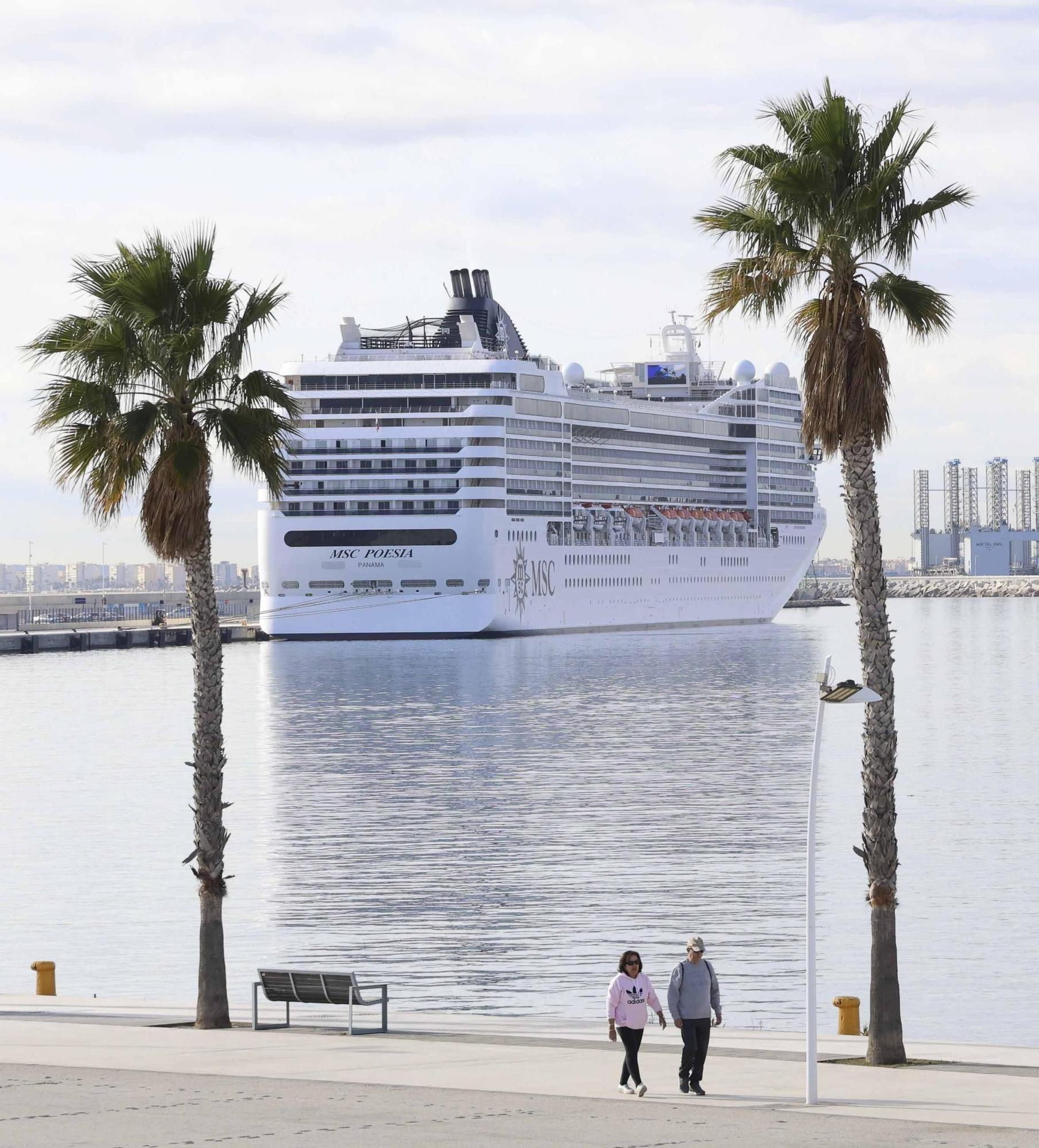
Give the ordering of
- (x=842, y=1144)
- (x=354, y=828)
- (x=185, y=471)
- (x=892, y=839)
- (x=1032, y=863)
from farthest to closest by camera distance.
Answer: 1. (x=354, y=828)
2. (x=1032, y=863)
3. (x=185, y=471)
4. (x=892, y=839)
5. (x=842, y=1144)

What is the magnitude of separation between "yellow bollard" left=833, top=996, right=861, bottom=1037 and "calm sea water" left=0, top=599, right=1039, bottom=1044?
1639 mm

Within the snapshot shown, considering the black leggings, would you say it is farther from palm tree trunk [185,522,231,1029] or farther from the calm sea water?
the calm sea water

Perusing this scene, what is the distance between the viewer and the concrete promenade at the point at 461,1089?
519 inches

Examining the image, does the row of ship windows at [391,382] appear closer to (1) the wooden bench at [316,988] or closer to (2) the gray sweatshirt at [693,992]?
(1) the wooden bench at [316,988]

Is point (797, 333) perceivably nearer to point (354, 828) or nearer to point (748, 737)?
point (354, 828)

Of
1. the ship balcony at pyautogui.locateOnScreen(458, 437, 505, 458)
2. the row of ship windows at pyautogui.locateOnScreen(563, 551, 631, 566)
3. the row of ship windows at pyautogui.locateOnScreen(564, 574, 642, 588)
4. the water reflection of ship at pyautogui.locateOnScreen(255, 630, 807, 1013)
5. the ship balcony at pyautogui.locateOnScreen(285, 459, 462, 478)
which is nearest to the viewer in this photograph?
the water reflection of ship at pyautogui.locateOnScreen(255, 630, 807, 1013)

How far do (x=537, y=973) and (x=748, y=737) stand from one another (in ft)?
107

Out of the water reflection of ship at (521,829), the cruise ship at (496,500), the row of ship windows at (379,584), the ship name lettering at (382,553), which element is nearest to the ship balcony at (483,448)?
the cruise ship at (496,500)

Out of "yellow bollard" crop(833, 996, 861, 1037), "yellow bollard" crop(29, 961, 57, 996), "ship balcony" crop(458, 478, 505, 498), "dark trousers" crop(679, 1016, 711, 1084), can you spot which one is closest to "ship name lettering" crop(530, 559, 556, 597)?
"ship balcony" crop(458, 478, 505, 498)

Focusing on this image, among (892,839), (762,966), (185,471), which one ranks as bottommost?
(762,966)

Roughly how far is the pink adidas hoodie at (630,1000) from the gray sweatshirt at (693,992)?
0.22m

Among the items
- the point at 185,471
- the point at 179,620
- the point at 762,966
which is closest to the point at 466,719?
the point at 762,966

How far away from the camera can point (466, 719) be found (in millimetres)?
62406

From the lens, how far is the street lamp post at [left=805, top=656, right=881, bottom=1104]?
14508mm
